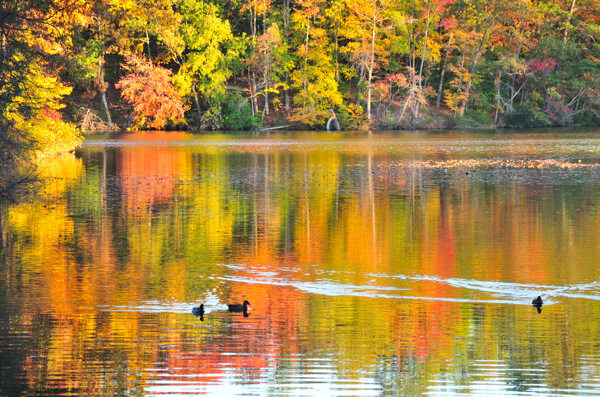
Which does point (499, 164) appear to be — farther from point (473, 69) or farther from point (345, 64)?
point (345, 64)

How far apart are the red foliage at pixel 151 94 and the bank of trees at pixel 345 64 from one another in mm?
115

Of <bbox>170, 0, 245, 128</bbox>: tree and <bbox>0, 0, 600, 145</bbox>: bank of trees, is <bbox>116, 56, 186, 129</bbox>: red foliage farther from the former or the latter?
<bbox>170, 0, 245, 128</bbox>: tree

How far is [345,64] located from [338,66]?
141 centimetres

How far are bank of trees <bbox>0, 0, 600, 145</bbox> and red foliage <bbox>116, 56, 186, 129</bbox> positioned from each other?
12 cm

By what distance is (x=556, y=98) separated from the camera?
6788cm

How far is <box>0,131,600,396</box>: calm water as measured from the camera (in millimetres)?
10055

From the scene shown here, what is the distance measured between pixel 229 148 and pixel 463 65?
28034 mm

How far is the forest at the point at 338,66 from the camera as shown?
63312 mm

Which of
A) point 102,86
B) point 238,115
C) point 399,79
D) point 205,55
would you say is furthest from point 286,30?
point 102,86

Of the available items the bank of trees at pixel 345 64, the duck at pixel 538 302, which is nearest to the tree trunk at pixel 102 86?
the bank of trees at pixel 345 64

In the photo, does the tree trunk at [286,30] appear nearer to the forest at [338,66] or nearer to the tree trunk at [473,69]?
the forest at [338,66]

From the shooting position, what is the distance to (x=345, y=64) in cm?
7012

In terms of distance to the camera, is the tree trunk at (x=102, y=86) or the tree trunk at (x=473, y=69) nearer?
the tree trunk at (x=102, y=86)

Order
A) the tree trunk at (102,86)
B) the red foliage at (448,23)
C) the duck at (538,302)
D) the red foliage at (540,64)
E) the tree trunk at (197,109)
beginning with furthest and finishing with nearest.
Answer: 1. the red foliage at (540,64)
2. the red foliage at (448,23)
3. the tree trunk at (197,109)
4. the tree trunk at (102,86)
5. the duck at (538,302)
